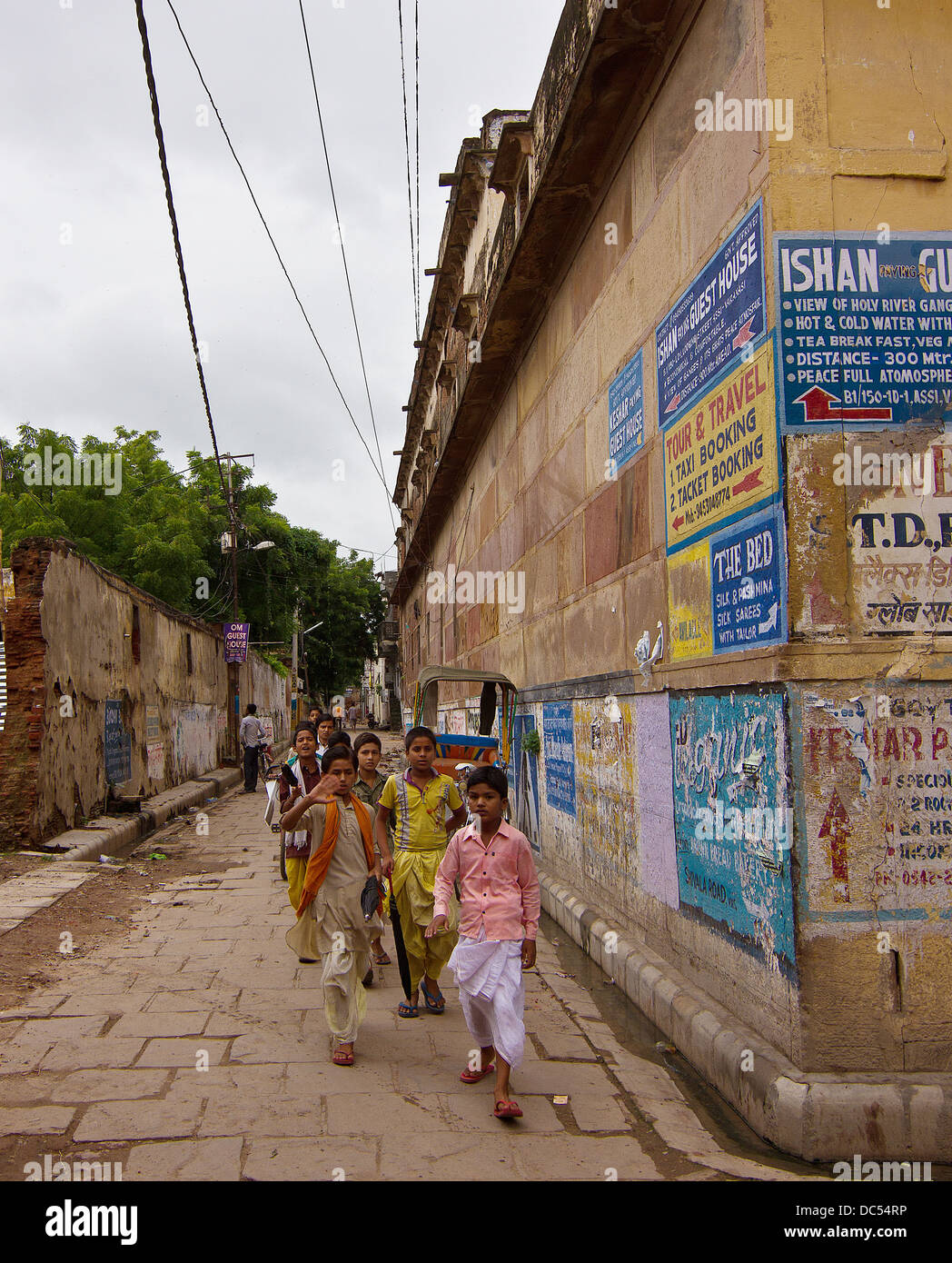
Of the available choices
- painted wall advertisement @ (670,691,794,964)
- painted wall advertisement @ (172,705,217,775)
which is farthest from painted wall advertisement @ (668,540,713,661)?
painted wall advertisement @ (172,705,217,775)

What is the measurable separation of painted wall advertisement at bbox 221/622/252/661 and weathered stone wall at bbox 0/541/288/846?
6.12 m

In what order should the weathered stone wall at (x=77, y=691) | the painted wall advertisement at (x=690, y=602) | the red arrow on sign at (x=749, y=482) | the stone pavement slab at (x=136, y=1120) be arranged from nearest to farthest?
the stone pavement slab at (x=136, y=1120)
the red arrow on sign at (x=749, y=482)
the painted wall advertisement at (x=690, y=602)
the weathered stone wall at (x=77, y=691)

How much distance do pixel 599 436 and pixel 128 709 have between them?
10187 millimetres

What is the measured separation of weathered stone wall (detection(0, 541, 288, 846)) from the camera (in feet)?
34.7

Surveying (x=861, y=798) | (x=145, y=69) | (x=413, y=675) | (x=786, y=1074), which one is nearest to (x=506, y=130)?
(x=145, y=69)

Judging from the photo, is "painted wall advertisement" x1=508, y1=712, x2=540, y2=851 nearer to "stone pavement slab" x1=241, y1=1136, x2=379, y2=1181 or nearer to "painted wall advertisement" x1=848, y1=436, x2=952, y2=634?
"painted wall advertisement" x1=848, y1=436, x2=952, y2=634

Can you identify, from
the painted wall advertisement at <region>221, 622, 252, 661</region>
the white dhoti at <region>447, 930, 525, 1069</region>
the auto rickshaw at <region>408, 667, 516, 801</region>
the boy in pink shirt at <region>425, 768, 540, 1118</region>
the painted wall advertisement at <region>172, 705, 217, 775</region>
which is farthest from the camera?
the painted wall advertisement at <region>221, 622, 252, 661</region>

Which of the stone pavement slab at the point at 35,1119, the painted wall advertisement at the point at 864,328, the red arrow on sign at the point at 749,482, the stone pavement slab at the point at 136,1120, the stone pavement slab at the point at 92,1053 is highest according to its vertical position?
the painted wall advertisement at the point at 864,328

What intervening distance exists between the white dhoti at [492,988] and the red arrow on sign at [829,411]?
2.62 m

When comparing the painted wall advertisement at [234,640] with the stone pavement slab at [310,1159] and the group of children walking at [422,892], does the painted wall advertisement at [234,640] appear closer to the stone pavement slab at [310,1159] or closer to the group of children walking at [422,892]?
the group of children walking at [422,892]

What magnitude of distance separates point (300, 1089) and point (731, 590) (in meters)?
3.00

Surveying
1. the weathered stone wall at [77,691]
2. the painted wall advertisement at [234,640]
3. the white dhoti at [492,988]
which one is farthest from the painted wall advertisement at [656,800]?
the painted wall advertisement at [234,640]

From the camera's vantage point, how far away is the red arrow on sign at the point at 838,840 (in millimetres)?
4020
